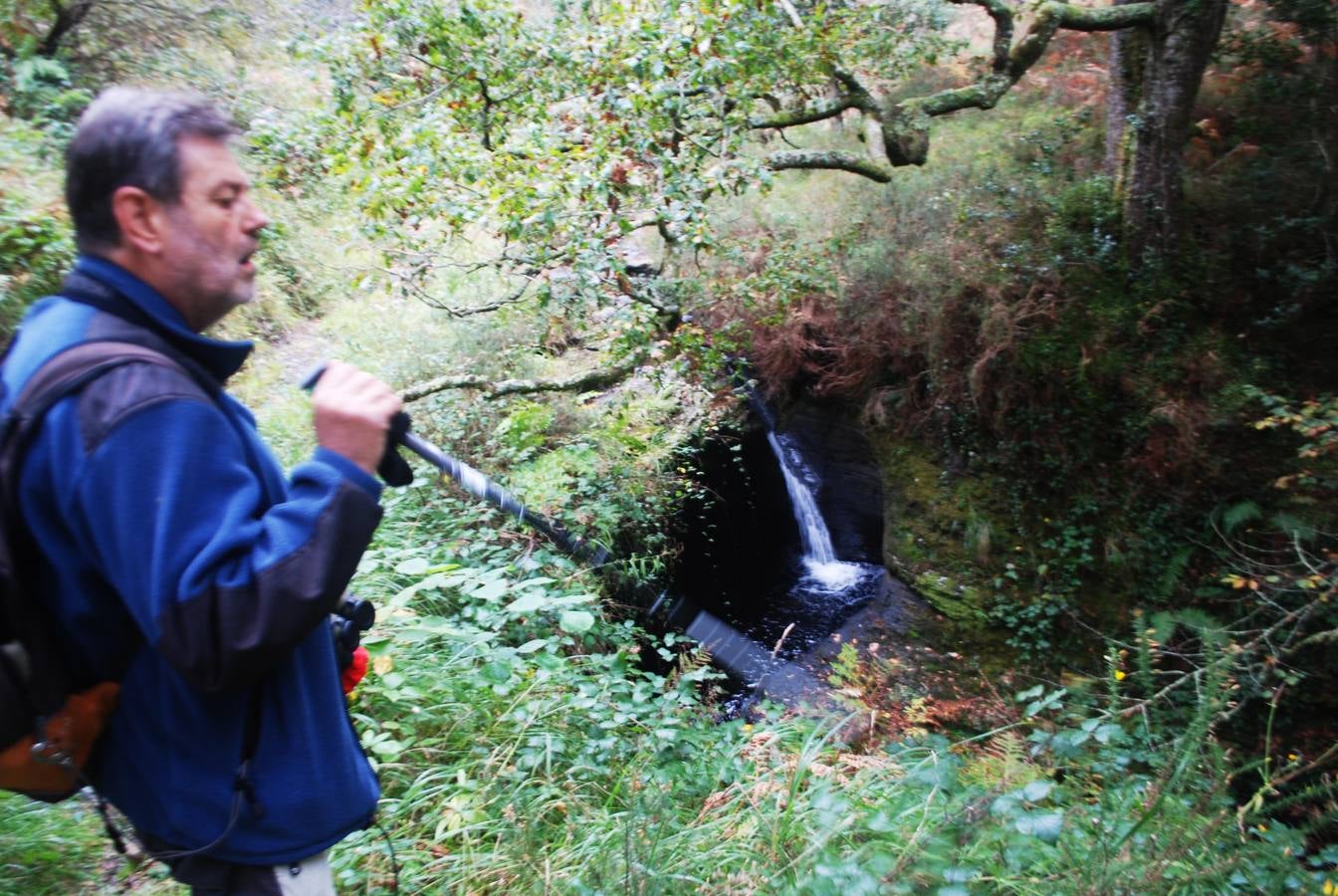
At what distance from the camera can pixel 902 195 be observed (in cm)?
872

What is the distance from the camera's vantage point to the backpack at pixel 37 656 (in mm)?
1055

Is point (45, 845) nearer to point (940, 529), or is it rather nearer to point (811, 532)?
point (940, 529)

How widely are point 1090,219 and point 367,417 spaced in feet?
26.9

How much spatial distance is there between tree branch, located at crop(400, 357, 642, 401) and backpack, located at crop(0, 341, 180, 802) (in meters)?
5.54

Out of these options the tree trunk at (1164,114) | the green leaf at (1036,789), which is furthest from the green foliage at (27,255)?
the tree trunk at (1164,114)

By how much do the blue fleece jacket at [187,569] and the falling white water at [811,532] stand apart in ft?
25.8

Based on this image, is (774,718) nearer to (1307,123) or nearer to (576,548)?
(576,548)

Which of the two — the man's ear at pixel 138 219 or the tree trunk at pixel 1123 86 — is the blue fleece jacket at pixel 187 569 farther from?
the tree trunk at pixel 1123 86

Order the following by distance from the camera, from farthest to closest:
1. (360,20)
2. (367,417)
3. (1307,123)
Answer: (1307,123), (360,20), (367,417)

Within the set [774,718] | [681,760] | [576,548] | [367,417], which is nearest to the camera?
[367,417]

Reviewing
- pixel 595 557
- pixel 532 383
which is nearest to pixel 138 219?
pixel 595 557

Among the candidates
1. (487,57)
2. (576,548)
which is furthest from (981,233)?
(576,548)

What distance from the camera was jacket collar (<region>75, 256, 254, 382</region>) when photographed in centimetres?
115

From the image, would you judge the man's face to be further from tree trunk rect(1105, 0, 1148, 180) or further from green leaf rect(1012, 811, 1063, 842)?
tree trunk rect(1105, 0, 1148, 180)
